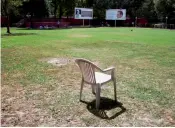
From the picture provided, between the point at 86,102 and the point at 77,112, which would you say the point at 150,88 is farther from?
the point at 77,112

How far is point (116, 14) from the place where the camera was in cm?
5953

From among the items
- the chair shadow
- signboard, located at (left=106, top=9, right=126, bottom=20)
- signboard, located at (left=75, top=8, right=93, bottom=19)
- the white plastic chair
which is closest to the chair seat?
the white plastic chair

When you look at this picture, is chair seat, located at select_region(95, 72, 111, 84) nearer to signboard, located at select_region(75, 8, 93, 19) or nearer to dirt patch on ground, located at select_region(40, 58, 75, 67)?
dirt patch on ground, located at select_region(40, 58, 75, 67)

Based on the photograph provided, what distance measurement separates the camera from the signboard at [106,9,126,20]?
59.4 metres

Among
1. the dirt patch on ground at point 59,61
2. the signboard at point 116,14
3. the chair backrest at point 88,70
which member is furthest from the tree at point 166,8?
the chair backrest at point 88,70

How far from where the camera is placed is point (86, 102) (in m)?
5.58

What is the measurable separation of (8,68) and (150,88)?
4742 millimetres

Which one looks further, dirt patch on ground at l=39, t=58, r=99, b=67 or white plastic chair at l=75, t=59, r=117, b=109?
dirt patch on ground at l=39, t=58, r=99, b=67

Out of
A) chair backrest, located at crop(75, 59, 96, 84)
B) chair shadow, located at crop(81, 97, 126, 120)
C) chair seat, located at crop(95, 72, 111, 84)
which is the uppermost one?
chair backrest, located at crop(75, 59, 96, 84)

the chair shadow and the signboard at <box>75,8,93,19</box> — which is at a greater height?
the signboard at <box>75,8,93,19</box>

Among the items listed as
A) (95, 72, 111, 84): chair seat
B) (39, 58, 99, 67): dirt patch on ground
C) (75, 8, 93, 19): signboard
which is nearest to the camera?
(95, 72, 111, 84): chair seat

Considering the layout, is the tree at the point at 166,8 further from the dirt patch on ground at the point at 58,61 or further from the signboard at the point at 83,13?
the dirt patch on ground at the point at 58,61

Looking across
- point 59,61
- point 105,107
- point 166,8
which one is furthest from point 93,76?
point 166,8

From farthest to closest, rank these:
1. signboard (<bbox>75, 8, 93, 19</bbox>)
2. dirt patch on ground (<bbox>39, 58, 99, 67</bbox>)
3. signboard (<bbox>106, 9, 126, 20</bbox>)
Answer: signboard (<bbox>106, 9, 126, 20</bbox>)
signboard (<bbox>75, 8, 93, 19</bbox>)
dirt patch on ground (<bbox>39, 58, 99, 67</bbox>)
